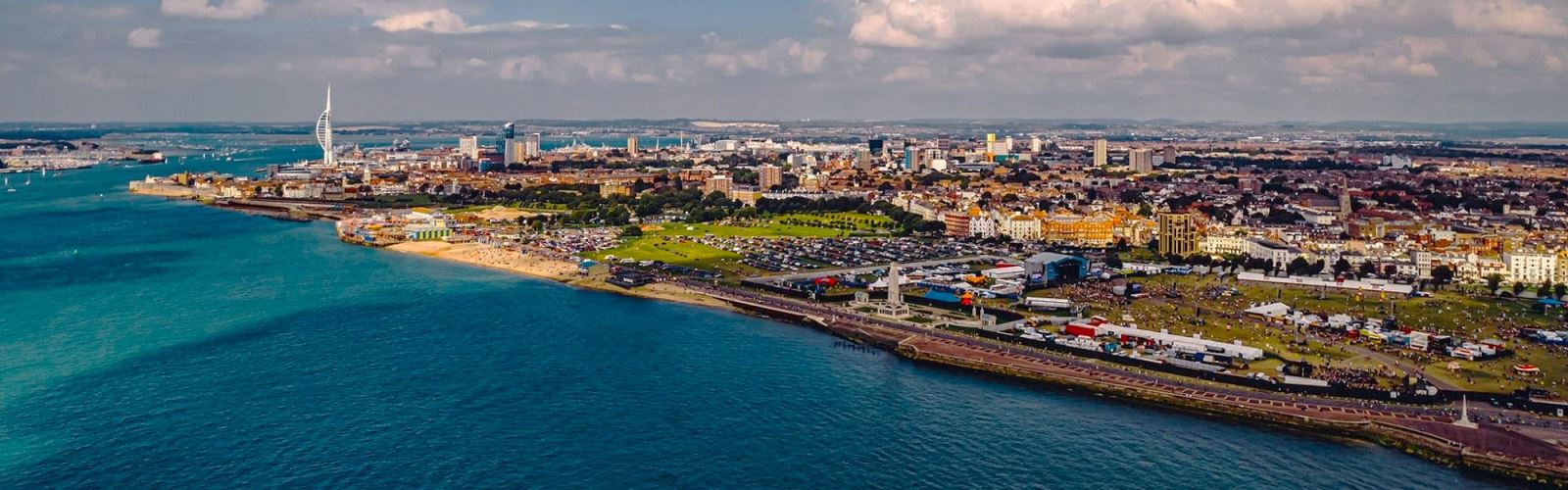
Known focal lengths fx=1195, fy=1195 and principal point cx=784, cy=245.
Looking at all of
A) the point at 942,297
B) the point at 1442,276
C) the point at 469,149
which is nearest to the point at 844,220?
the point at 942,297

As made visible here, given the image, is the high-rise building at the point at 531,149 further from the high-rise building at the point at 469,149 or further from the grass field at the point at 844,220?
the grass field at the point at 844,220

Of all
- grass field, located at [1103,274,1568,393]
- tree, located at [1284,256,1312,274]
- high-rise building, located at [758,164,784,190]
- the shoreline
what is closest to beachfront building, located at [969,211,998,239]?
grass field, located at [1103,274,1568,393]

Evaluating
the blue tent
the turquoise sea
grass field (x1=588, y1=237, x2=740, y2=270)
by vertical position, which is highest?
grass field (x1=588, y1=237, x2=740, y2=270)

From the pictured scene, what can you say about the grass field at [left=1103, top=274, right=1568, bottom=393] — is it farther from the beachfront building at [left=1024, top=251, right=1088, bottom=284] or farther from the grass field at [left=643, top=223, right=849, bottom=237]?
the grass field at [left=643, top=223, right=849, bottom=237]

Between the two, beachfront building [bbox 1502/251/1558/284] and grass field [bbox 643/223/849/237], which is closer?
beachfront building [bbox 1502/251/1558/284]

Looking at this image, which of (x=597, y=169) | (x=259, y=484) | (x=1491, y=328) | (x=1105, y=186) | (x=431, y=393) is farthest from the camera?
(x=597, y=169)

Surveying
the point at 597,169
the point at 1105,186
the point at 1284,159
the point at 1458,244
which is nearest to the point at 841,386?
the point at 1458,244

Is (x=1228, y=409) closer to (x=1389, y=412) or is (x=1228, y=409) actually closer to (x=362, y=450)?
(x=1389, y=412)

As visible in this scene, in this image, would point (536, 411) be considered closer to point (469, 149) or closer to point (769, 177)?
point (769, 177)
